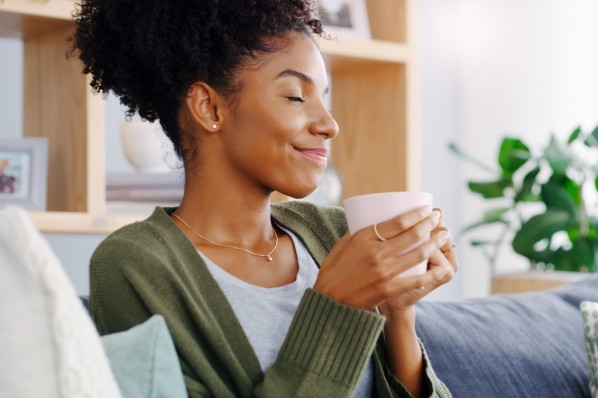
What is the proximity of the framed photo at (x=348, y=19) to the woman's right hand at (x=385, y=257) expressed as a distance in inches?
67.1

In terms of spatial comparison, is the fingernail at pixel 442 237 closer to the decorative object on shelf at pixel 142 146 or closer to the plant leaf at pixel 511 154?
the decorative object on shelf at pixel 142 146

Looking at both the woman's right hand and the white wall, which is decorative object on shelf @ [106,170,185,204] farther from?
the white wall

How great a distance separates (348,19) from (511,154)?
2.60 feet

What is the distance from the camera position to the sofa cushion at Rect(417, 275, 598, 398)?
1.62 m

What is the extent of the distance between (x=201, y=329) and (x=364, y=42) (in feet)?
5.67

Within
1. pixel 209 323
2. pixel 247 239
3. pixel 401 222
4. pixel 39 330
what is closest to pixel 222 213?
pixel 247 239

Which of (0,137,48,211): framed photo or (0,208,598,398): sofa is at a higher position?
(0,137,48,211): framed photo

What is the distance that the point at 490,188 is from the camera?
10.8 ft

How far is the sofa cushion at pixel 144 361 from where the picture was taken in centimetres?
96

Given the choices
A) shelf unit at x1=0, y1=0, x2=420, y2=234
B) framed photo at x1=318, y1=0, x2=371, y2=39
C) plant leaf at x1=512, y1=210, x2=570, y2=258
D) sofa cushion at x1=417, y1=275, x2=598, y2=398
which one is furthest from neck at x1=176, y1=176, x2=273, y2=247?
plant leaf at x1=512, y1=210, x2=570, y2=258

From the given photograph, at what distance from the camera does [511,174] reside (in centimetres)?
324

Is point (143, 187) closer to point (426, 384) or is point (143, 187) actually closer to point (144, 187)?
point (144, 187)

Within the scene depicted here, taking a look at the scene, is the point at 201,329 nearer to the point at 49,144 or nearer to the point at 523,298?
the point at 523,298

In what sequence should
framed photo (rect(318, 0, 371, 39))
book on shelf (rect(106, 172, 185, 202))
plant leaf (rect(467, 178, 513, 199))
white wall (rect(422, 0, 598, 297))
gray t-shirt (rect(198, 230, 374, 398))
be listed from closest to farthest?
1. gray t-shirt (rect(198, 230, 374, 398))
2. book on shelf (rect(106, 172, 185, 202))
3. framed photo (rect(318, 0, 371, 39))
4. plant leaf (rect(467, 178, 513, 199))
5. white wall (rect(422, 0, 598, 297))
